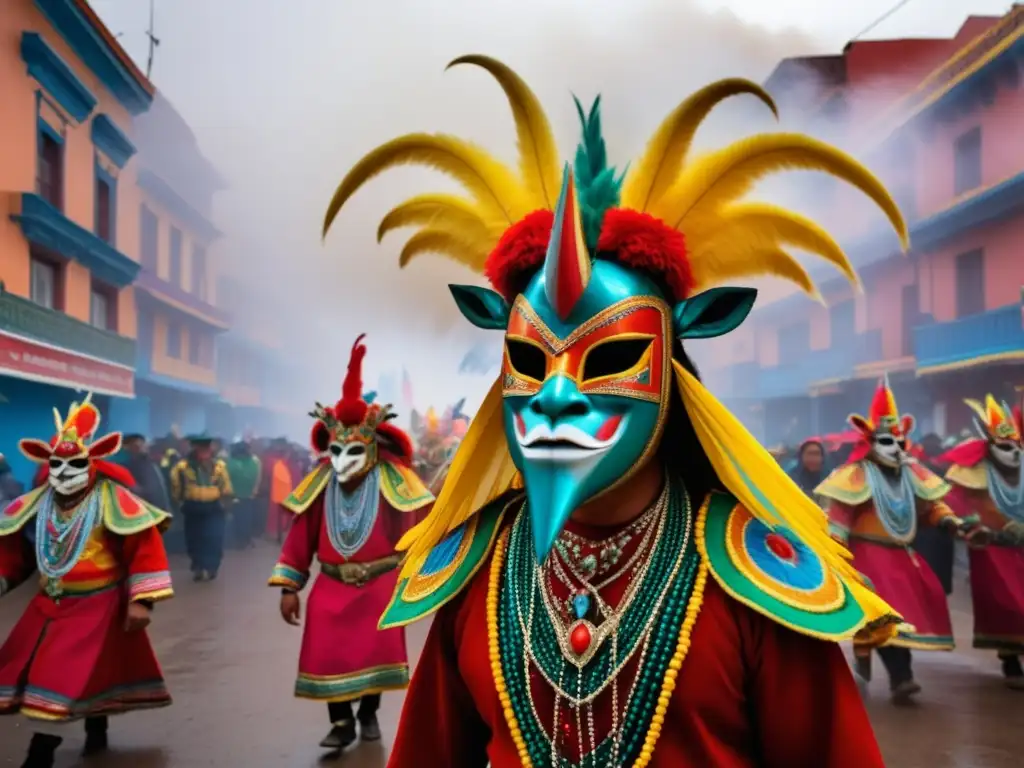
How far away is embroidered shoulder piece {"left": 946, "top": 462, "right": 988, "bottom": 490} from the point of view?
24.9ft

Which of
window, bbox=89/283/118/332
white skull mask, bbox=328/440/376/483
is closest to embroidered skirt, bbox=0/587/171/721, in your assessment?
white skull mask, bbox=328/440/376/483

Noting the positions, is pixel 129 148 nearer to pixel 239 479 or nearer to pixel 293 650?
pixel 239 479

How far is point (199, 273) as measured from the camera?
65.4 feet

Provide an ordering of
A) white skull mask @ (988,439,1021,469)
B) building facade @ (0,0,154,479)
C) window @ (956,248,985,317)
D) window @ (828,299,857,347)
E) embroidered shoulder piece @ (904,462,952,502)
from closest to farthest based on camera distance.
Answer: embroidered shoulder piece @ (904,462,952,502), white skull mask @ (988,439,1021,469), building facade @ (0,0,154,479), window @ (956,248,985,317), window @ (828,299,857,347)

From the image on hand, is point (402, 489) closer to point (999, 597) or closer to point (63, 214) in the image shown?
point (999, 597)

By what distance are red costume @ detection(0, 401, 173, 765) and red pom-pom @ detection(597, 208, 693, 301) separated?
401 cm

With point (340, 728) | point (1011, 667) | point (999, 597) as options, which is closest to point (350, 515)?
point (340, 728)

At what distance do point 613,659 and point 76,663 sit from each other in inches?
167

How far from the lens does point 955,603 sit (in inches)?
420

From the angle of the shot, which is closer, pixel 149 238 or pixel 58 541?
pixel 58 541

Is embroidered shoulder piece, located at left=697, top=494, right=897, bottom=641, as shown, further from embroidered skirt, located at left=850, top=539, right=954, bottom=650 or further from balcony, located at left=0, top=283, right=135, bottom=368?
balcony, located at left=0, top=283, right=135, bottom=368

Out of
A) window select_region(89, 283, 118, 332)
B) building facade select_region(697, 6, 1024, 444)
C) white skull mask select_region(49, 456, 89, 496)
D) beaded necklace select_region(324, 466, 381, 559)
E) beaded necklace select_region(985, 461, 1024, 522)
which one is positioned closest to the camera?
white skull mask select_region(49, 456, 89, 496)

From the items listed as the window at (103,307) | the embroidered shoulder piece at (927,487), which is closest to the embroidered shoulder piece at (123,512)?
the embroidered shoulder piece at (927,487)

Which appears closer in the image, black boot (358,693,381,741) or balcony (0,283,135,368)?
black boot (358,693,381,741)
